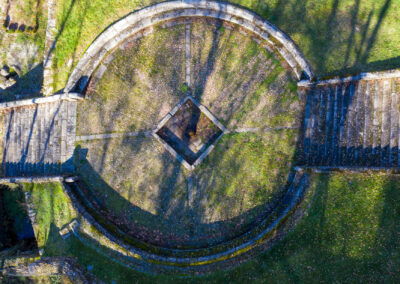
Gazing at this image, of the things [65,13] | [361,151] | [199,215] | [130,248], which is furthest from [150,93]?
[361,151]

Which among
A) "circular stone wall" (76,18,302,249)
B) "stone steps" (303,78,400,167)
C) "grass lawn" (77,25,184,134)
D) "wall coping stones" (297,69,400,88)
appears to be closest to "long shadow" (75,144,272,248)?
"circular stone wall" (76,18,302,249)

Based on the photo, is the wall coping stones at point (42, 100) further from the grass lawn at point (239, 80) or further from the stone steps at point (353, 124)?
the stone steps at point (353, 124)

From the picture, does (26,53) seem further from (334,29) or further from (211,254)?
(334,29)

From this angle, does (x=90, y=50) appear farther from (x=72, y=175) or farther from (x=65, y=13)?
(x=72, y=175)

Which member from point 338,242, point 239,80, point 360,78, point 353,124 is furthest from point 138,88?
point 338,242

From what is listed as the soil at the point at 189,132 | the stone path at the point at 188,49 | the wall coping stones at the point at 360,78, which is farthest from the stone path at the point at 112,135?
the wall coping stones at the point at 360,78

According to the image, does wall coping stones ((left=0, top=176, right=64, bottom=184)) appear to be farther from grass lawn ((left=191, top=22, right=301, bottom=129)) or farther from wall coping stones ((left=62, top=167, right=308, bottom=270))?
grass lawn ((left=191, top=22, right=301, bottom=129))
